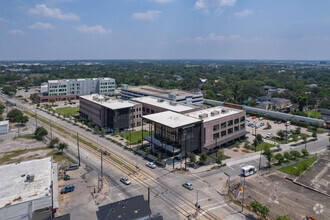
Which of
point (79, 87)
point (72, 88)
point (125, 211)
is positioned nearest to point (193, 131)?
point (125, 211)

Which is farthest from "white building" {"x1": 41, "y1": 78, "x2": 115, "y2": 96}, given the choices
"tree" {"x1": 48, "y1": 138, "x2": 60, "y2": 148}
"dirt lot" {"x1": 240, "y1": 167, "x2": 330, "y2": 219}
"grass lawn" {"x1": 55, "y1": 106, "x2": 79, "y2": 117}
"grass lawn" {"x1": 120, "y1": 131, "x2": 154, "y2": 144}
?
"dirt lot" {"x1": 240, "y1": 167, "x2": 330, "y2": 219}

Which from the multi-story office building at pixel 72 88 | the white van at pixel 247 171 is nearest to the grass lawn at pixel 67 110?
the multi-story office building at pixel 72 88

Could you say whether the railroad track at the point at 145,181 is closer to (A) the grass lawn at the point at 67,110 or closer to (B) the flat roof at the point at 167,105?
(B) the flat roof at the point at 167,105

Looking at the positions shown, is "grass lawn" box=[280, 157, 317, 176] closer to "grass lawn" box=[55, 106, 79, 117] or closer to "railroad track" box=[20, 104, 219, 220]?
"railroad track" box=[20, 104, 219, 220]

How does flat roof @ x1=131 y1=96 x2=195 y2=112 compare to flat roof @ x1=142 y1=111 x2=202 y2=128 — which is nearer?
flat roof @ x1=142 y1=111 x2=202 y2=128

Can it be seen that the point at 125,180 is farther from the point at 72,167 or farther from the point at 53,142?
the point at 53,142

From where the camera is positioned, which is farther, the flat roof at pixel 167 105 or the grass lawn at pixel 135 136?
the flat roof at pixel 167 105
